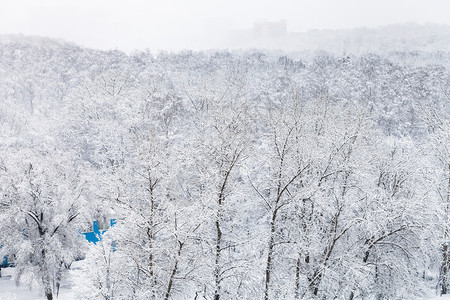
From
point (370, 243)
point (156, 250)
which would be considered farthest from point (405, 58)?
point (156, 250)

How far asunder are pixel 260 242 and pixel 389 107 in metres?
44.7

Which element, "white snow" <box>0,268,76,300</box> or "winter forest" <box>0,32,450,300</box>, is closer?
"winter forest" <box>0,32,450,300</box>

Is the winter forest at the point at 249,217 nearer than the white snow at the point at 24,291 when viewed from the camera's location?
Yes

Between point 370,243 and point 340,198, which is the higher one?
point 340,198

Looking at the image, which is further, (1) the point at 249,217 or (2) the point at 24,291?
(2) the point at 24,291

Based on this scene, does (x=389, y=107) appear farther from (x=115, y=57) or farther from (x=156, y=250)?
(x=115, y=57)

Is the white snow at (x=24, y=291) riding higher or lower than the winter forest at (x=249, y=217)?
lower

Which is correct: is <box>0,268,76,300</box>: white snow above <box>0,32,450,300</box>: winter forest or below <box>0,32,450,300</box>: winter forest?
below

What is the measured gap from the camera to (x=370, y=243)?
14328 mm

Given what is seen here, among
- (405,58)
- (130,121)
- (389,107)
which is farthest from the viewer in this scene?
(405,58)

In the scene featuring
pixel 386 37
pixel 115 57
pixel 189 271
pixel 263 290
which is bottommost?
pixel 263 290

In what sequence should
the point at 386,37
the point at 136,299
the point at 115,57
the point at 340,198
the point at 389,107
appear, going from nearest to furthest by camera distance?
the point at 136,299
the point at 340,198
the point at 389,107
the point at 115,57
the point at 386,37

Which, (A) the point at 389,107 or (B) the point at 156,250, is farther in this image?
(A) the point at 389,107

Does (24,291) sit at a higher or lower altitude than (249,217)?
lower
